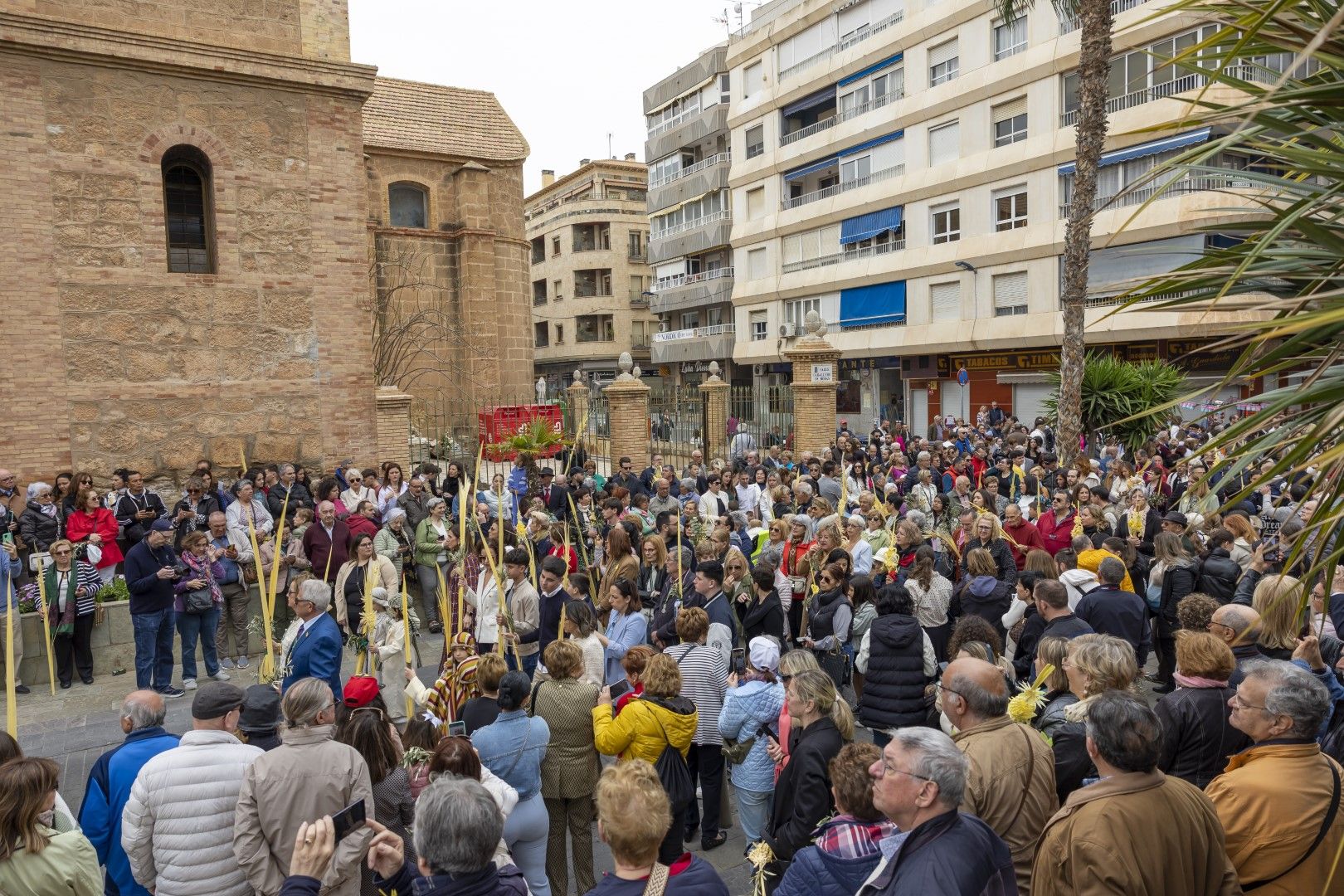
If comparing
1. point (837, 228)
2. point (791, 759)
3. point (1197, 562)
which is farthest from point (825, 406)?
point (837, 228)

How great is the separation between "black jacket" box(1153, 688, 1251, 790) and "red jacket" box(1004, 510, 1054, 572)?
4617mm

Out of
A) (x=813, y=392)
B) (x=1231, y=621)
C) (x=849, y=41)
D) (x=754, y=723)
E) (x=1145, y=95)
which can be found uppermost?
(x=849, y=41)

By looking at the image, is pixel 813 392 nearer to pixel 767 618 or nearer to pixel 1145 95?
pixel 767 618

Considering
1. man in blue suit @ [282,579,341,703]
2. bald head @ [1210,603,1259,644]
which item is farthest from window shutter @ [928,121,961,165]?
man in blue suit @ [282,579,341,703]

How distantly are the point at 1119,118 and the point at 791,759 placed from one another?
26779 mm

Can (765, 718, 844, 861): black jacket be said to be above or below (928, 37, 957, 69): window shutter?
below

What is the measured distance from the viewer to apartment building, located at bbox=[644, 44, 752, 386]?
43.2 metres

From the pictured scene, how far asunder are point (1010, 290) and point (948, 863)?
Answer: 28.9 metres

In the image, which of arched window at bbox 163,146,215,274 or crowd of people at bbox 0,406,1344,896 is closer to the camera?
crowd of people at bbox 0,406,1344,896

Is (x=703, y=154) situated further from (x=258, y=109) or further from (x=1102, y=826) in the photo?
(x=1102, y=826)

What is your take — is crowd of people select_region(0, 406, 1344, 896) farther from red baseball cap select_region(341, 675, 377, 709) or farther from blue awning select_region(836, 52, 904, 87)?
blue awning select_region(836, 52, 904, 87)

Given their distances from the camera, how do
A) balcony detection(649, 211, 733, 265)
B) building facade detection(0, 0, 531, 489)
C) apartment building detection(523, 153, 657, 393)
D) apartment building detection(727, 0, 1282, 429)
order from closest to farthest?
building facade detection(0, 0, 531, 489) → apartment building detection(727, 0, 1282, 429) → balcony detection(649, 211, 733, 265) → apartment building detection(523, 153, 657, 393)

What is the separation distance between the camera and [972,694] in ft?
12.2

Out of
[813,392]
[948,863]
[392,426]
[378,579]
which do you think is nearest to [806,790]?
[948,863]
